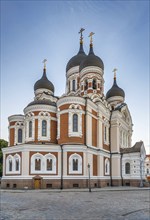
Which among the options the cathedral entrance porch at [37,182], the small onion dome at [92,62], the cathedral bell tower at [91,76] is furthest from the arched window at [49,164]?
the small onion dome at [92,62]

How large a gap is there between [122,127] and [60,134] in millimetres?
14052

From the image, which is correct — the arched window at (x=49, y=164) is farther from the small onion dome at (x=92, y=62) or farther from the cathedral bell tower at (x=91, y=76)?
the small onion dome at (x=92, y=62)

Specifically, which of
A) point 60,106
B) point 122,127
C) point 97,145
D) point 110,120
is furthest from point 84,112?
point 122,127

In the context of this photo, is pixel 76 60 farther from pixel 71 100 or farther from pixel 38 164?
pixel 38 164

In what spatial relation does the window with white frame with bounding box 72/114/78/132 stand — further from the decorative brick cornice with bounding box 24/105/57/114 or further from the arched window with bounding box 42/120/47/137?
the arched window with bounding box 42/120/47/137

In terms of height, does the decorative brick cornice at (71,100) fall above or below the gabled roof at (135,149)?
above

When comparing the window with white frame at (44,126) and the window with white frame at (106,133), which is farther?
the window with white frame at (106,133)

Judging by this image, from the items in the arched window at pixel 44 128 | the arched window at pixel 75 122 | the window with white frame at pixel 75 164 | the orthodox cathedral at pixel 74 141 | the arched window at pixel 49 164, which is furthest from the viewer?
the arched window at pixel 44 128

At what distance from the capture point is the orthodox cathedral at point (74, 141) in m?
28.5

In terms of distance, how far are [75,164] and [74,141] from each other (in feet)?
9.11

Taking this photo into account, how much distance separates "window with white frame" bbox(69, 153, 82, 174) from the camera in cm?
2898

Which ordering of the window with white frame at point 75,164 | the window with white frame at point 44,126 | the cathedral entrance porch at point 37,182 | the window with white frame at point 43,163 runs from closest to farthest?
the cathedral entrance porch at point 37,182 < the window with white frame at point 43,163 < the window with white frame at point 75,164 < the window with white frame at point 44,126

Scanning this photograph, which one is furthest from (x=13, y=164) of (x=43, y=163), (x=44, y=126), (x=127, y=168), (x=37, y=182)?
(x=127, y=168)

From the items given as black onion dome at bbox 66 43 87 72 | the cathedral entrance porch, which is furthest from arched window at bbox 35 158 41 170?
black onion dome at bbox 66 43 87 72
